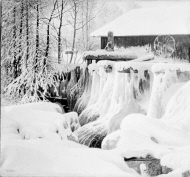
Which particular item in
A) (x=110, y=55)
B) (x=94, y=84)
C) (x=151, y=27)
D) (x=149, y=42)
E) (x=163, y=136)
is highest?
(x=151, y=27)

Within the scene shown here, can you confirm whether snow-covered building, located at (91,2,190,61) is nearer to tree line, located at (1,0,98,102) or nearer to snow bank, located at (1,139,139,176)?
tree line, located at (1,0,98,102)

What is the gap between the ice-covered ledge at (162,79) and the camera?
2423 millimetres

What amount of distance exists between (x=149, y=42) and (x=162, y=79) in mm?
316

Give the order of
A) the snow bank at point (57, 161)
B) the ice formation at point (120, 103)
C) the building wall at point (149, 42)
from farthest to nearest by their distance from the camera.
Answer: the ice formation at point (120, 103) < the building wall at point (149, 42) < the snow bank at point (57, 161)

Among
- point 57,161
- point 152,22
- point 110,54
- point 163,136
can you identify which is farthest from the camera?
point 110,54

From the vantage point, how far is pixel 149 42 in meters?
2.51

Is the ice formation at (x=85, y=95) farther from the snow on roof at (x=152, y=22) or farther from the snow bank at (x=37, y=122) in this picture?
the snow on roof at (x=152, y=22)

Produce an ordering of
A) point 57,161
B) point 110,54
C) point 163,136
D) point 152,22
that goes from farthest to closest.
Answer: point 110,54 < point 152,22 < point 163,136 < point 57,161

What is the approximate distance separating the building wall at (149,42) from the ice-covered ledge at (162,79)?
88 millimetres

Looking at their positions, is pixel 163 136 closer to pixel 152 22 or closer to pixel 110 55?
pixel 110 55

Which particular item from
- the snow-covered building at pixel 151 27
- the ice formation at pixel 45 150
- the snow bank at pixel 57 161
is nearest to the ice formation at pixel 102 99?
the ice formation at pixel 45 150

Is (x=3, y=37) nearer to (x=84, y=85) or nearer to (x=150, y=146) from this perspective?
(x=84, y=85)

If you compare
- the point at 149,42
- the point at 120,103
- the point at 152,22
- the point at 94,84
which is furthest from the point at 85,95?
the point at 152,22

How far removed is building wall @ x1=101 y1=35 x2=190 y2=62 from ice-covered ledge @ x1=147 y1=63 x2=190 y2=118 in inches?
3.5
